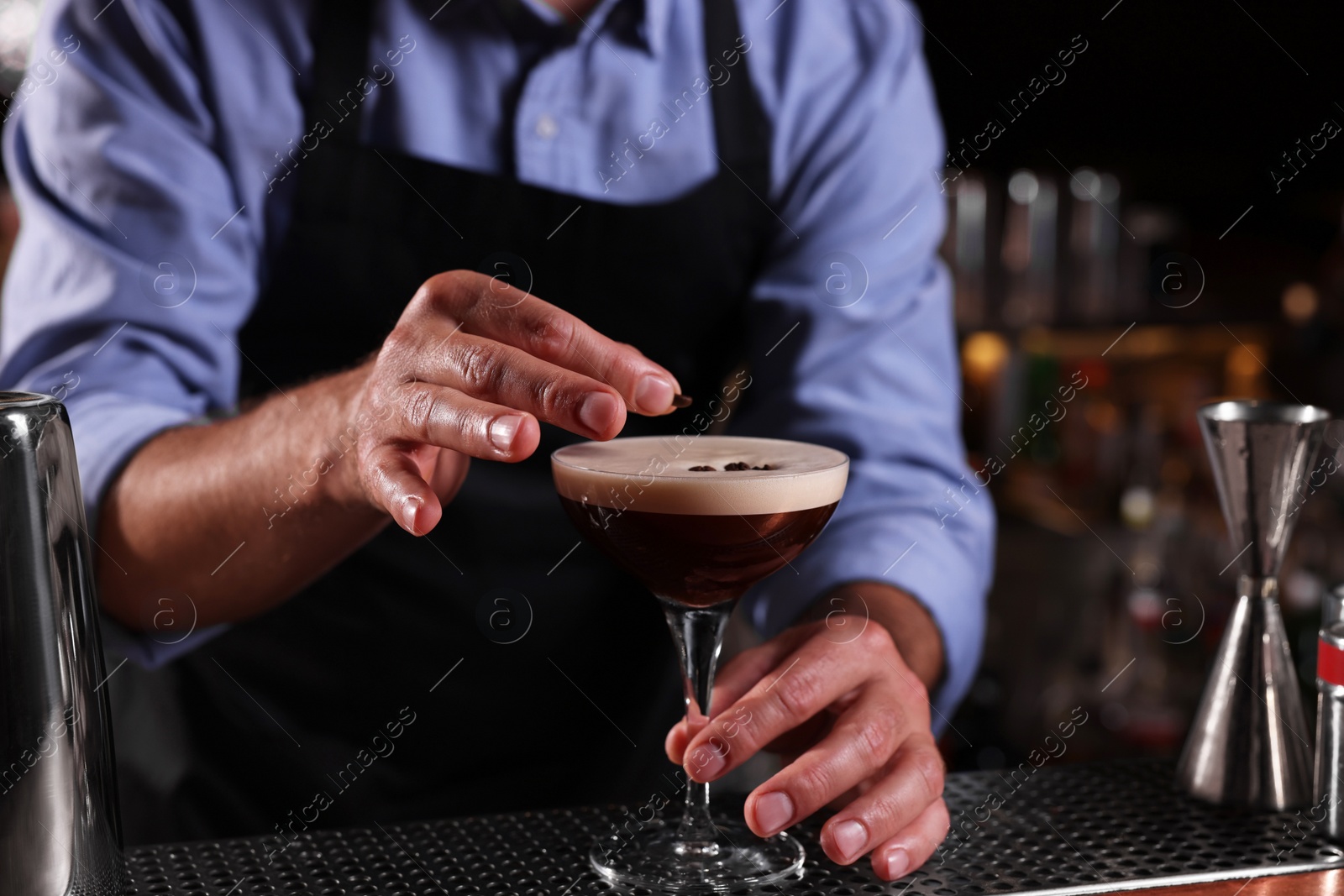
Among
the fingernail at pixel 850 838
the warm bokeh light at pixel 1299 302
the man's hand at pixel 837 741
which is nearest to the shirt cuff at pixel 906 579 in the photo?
the man's hand at pixel 837 741

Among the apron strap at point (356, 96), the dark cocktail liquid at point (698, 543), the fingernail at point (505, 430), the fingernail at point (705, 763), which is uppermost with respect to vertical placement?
the apron strap at point (356, 96)

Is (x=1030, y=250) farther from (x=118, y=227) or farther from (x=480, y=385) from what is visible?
(x=480, y=385)

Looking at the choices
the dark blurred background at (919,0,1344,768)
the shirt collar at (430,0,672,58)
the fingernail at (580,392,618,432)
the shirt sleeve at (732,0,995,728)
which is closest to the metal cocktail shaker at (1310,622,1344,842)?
the shirt sleeve at (732,0,995,728)

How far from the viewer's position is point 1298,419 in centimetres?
102

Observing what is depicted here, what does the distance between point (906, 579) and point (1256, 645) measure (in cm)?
43

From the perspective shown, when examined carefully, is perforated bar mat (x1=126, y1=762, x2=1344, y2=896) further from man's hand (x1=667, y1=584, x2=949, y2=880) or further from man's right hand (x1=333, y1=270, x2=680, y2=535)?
man's right hand (x1=333, y1=270, x2=680, y2=535)

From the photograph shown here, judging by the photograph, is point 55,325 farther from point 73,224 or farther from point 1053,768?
point 1053,768

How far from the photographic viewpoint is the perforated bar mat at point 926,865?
0.91 m

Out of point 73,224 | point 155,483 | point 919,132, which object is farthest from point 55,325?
point 919,132

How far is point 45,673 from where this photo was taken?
767mm

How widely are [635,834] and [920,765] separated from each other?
0.26 metres

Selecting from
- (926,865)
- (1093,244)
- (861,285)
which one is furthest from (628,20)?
(1093,244)

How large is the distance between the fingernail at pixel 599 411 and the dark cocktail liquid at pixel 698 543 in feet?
0.38

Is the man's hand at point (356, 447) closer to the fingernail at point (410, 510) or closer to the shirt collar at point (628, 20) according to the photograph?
the fingernail at point (410, 510)
